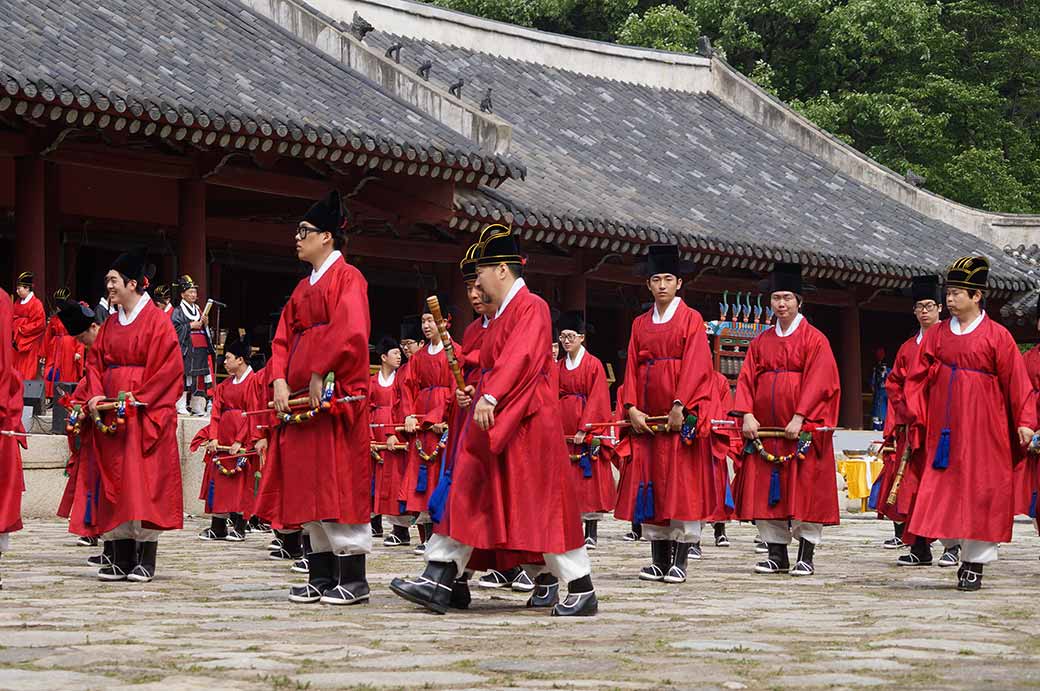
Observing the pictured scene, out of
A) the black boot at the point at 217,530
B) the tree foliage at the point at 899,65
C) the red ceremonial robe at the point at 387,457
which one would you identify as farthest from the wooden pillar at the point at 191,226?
the tree foliage at the point at 899,65

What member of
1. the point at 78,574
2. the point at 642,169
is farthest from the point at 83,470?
the point at 642,169

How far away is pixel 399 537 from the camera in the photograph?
497 inches

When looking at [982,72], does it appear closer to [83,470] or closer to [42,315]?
[42,315]

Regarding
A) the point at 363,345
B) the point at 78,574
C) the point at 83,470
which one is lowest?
the point at 78,574

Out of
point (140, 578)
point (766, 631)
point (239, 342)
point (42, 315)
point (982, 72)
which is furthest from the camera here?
point (982, 72)

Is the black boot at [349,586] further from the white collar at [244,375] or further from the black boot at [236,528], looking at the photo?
the black boot at [236,528]

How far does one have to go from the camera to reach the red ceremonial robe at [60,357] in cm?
1619

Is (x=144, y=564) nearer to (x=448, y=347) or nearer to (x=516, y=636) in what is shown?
(x=448, y=347)

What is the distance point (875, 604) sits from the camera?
8.00 metres

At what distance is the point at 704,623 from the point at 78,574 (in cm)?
404

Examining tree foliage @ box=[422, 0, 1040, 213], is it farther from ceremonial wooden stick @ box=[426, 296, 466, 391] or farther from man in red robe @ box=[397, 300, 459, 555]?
ceremonial wooden stick @ box=[426, 296, 466, 391]

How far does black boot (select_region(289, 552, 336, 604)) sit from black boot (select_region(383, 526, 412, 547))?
15.3ft

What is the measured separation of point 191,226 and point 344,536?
9223 mm

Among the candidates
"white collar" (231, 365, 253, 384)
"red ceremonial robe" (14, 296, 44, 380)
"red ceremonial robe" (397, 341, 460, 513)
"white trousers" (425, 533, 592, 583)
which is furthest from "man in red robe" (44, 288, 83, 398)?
"white trousers" (425, 533, 592, 583)
